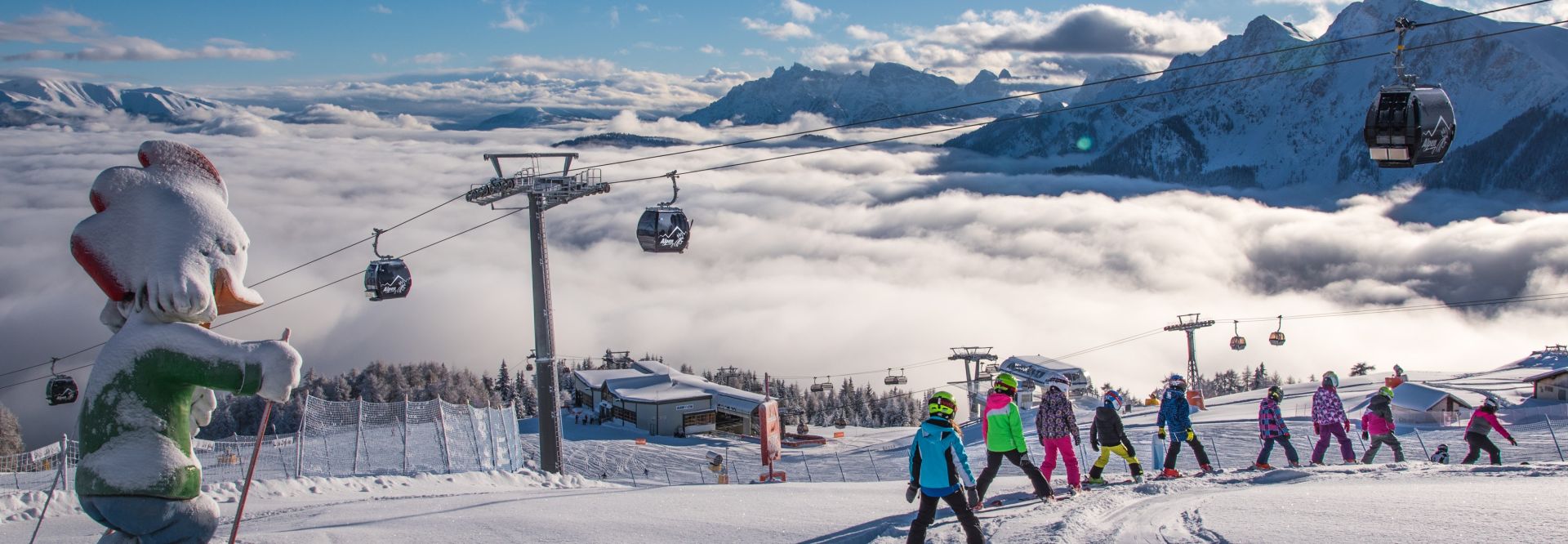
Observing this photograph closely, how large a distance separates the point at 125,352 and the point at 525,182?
57.1ft

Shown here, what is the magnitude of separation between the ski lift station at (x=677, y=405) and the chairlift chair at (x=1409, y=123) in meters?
46.0

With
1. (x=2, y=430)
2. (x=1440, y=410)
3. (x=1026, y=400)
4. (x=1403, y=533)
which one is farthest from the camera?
(x=2, y=430)

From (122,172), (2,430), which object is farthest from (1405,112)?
(2,430)

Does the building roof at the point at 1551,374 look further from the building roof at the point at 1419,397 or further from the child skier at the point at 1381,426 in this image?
the child skier at the point at 1381,426

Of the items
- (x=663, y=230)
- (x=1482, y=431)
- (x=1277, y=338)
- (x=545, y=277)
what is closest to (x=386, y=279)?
(x=545, y=277)

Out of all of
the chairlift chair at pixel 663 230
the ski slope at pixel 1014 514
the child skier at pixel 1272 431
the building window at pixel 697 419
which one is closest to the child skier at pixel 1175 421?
the ski slope at pixel 1014 514

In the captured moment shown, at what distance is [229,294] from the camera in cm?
648

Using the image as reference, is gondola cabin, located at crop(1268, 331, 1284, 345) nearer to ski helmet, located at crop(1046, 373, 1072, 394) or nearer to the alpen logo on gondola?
the alpen logo on gondola

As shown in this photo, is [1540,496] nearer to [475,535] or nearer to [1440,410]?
[475,535]

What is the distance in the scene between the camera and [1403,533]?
25.3ft

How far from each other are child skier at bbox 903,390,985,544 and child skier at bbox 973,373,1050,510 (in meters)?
2.42

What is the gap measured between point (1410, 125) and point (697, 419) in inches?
2021

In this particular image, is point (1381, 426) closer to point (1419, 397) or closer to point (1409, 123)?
point (1409, 123)

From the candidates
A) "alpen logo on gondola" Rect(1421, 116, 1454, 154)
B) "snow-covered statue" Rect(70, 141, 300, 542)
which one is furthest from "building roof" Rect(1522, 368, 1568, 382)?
"snow-covered statue" Rect(70, 141, 300, 542)
